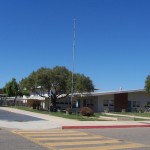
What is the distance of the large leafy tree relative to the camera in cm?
5322

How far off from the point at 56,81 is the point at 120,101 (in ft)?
34.9

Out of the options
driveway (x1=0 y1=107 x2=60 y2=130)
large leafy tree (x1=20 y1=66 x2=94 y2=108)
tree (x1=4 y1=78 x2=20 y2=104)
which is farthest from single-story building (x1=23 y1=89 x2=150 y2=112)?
tree (x1=4 y1=78 x2=20 y2=104)

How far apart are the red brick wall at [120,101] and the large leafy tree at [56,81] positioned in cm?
497

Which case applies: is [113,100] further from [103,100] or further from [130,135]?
[130,135]

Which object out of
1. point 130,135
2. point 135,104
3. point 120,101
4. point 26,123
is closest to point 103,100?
point 120,101

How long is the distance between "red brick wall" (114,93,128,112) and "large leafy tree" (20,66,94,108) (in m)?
4.97

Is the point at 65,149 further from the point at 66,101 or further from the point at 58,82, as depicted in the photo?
the point at 66,101

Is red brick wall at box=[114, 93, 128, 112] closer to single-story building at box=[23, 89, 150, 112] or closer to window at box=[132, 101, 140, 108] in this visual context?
single-story building at box=[23, 89, 150, 112]

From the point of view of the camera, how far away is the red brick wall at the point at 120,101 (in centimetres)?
5812

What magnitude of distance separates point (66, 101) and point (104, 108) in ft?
24.7

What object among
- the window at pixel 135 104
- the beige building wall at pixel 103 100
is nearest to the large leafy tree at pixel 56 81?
the beige building wall at pixel 103 100

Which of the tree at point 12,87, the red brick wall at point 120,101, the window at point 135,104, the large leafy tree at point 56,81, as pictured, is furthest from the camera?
the tree at point 12,87

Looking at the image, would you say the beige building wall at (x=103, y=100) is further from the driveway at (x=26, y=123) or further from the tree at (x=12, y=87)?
the tree at (x=12, y=87)

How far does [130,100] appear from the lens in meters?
59.6
